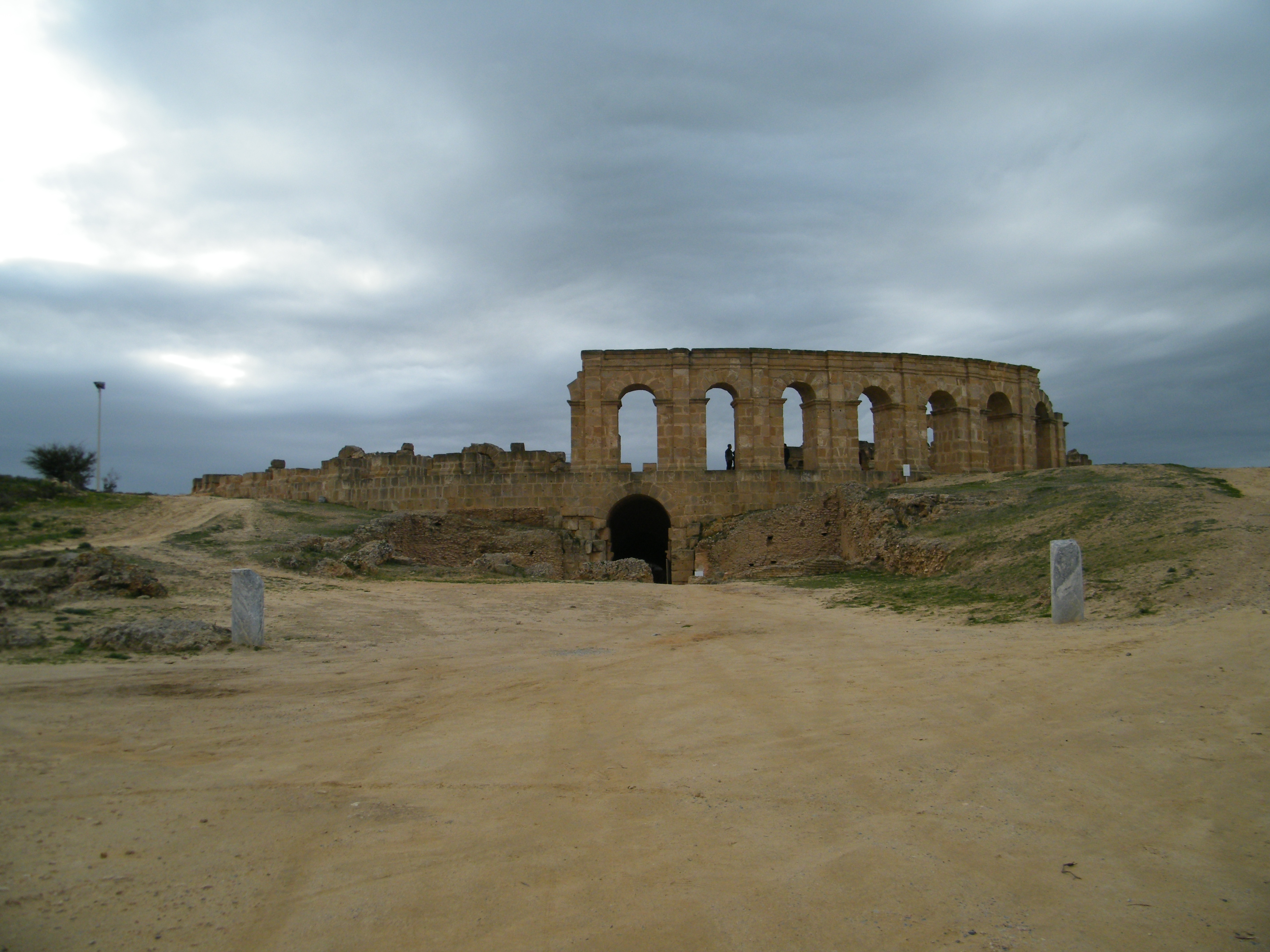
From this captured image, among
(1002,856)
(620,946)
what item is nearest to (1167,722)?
(1002,856)

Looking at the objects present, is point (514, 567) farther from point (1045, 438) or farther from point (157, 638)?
point (1045, 438)

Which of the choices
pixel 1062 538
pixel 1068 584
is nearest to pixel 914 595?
pixel 1062 538

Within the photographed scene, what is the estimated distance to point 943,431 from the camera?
26.2 meters

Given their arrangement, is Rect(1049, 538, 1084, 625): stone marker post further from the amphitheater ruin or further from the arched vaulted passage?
the arched vaulted passage

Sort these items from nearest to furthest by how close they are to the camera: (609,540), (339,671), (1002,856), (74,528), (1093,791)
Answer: (1002,856)
(1093,791)
(339,671)
(74,528)
(609,540)

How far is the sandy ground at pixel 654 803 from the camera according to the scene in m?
2.77

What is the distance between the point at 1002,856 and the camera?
323 cm

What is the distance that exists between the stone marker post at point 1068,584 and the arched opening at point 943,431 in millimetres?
17919

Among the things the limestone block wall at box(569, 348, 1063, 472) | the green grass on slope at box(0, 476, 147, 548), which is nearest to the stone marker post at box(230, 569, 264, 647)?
the green grass on slope at box(0, 476, 147, 548)

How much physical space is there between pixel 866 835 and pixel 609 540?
20034 mm

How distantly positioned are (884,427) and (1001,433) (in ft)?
18.1

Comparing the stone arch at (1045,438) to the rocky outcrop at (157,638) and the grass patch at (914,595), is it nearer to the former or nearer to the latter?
the grass patch at (914,595)

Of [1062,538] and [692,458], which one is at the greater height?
[692,458]

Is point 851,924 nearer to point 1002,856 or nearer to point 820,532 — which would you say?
point 1002,856
